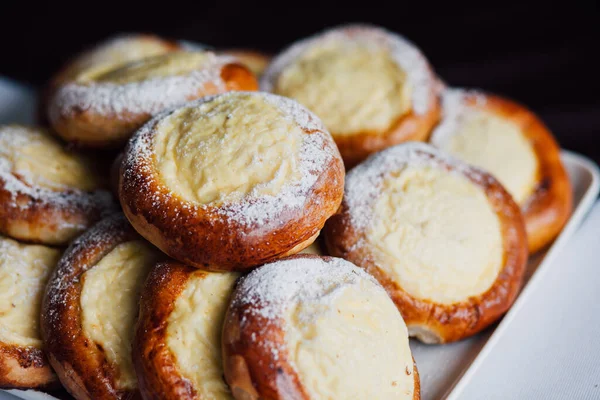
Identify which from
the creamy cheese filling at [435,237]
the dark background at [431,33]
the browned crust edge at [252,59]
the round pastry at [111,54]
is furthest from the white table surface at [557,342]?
the browned crust edge at [252,59]

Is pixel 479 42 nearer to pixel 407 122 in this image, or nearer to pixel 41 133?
pixel 407 122

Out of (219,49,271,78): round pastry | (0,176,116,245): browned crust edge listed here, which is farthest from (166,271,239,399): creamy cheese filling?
(219,49,271,78): round pastry

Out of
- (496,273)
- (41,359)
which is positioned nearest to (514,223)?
(496,273)

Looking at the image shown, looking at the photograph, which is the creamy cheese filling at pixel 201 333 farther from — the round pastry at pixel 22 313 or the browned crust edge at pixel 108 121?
the browned crust edge at pixel 108 121

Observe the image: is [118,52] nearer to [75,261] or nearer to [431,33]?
[75,261]

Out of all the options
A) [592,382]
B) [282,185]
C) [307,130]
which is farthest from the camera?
[592,382]

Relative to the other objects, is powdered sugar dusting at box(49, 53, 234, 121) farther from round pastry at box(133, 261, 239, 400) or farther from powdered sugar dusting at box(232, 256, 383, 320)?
powdered sugar dusting at box(232, 256, 383, 320)
